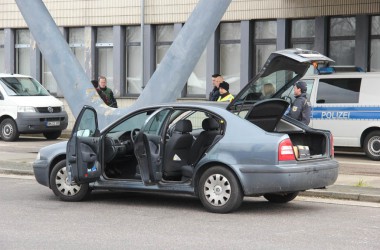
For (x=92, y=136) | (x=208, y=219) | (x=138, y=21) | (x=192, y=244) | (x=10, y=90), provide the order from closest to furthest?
(x=192, y=244), (x=208, y=219), (x=92, y=136), (x=10, y=90), (x=138, y=21)

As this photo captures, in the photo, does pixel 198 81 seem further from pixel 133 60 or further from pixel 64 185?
pixel 64 185

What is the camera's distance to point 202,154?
11180mm

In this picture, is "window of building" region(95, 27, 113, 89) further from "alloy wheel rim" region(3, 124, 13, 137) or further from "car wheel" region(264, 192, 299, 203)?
"car wheel" region(264, 192, 299, 203)

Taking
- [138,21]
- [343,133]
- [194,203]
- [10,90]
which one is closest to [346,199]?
[194,203]

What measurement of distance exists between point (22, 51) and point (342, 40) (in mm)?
12293

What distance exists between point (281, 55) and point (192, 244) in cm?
367

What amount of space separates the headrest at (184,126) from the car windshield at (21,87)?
13831mm

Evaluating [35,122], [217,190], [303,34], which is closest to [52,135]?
[35,122]

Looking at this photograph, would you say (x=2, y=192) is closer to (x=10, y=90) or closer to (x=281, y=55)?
(x=281, y=55)

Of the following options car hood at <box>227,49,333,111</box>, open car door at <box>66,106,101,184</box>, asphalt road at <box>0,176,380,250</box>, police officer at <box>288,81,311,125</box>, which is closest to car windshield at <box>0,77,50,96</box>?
police officer at <box>288,81,311,125</box>

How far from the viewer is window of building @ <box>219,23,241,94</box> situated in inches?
1048

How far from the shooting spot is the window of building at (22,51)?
3141cm

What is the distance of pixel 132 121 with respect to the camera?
1199cm

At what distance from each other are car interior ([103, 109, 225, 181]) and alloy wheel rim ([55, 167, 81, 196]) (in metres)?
0.51
